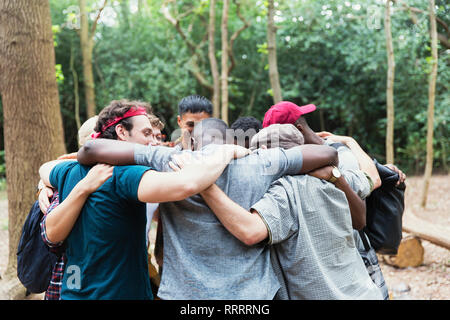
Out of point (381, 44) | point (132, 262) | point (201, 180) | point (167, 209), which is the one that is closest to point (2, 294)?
point (132, 262)

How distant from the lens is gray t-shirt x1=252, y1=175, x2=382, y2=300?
1742 mm

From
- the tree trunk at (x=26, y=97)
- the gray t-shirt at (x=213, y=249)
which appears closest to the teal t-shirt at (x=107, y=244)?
the gray t-shirt at (x=213, y=249)

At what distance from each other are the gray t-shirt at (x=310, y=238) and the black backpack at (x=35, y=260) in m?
1.19

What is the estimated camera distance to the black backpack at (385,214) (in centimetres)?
246

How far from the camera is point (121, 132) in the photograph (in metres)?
2.08

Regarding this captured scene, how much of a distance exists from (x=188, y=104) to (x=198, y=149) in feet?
5.97

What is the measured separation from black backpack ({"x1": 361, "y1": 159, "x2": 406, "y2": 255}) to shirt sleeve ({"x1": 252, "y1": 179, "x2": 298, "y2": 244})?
3.03 feet

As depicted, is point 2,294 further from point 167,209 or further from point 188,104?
point 167,209

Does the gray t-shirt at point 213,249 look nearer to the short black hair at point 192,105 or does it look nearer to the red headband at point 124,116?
the red headband at point 124,116

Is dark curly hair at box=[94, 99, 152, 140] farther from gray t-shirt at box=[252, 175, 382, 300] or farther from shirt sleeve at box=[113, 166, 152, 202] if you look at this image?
gray t-shirt at box=[252, 175, 382, 300]

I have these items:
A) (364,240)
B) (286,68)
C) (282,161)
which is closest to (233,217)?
(282,161)

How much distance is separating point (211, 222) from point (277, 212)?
28 cm

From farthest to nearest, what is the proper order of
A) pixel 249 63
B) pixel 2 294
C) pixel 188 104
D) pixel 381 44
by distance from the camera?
pixel 249 63 < pixel 381 44 < pixel 2 294 < pixel 188 104

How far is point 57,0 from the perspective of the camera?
12742 mm
